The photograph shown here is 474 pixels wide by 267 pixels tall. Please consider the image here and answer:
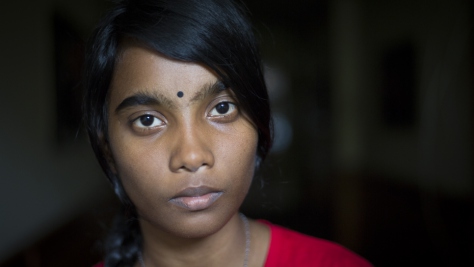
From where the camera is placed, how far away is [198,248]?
0.88 meters

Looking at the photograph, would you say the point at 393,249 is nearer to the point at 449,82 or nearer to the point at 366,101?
the point at 449,82

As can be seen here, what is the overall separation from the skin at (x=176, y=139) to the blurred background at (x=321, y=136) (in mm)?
283

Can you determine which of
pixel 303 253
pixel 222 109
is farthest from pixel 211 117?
pixel 303 253

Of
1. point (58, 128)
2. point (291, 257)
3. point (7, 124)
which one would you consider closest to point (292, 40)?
point (58, 128)

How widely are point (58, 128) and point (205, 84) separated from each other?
1397 millimetres

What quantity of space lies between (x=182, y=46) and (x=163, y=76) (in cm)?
6

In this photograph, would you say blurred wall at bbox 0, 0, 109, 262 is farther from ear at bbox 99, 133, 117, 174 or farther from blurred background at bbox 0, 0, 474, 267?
ear at bbox 99, 133, 117, 174

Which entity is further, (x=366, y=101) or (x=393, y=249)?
(x=366, y=101)

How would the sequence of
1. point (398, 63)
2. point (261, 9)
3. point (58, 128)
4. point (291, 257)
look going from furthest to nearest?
point (398, 63), point (261, 9), point (58, 128), point (291, 257)

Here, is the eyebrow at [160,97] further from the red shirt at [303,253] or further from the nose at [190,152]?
the red shirt at [303,253]

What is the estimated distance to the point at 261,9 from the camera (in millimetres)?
2248

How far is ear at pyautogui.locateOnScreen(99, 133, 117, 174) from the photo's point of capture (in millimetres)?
879

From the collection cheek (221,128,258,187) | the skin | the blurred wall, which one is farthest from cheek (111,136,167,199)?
the blurred wall

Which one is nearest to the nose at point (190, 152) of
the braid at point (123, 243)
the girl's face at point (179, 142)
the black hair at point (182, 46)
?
the girl's face at point (179, 142)
